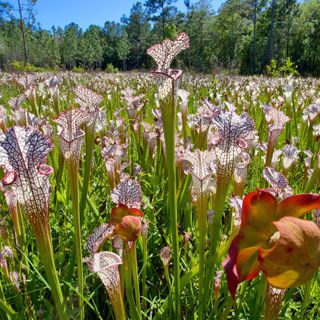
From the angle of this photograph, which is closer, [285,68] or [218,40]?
[285,68]

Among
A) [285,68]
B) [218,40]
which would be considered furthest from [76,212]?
[218,40]

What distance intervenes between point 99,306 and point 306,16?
45.4 metres

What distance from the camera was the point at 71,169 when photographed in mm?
591

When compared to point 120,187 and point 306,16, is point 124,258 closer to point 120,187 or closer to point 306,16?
point 120,187

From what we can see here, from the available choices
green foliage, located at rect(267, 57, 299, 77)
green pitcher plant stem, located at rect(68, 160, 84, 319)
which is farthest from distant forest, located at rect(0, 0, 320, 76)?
green pitcher plant stem, located at rect(68, 160, 84, 319)

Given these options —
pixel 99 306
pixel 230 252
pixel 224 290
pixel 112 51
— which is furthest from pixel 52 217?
pixel 112 51

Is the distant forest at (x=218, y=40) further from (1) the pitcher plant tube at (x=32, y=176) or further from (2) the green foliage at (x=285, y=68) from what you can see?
(1) the pitcher plant tube at (x=32, y=176)

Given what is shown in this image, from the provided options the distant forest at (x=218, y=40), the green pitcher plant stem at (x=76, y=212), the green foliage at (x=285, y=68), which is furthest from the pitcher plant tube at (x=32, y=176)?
the distant forest at (x=218, y=40)

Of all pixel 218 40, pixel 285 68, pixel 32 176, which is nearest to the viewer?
pixel 32 176

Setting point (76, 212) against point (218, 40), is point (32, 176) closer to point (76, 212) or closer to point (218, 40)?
point (76, 212)

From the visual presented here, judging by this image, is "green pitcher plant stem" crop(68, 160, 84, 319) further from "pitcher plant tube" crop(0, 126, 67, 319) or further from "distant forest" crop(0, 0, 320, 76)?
"distant forest" crop(0, 0, 320, 76)

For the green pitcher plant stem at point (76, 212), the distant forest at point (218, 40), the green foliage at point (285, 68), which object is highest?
the distant forest at point (218, 40)

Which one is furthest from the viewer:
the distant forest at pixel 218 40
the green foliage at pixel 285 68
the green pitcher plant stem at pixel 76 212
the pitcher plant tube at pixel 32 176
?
the distant forest at pixel 218 40

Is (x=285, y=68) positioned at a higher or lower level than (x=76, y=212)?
higher
